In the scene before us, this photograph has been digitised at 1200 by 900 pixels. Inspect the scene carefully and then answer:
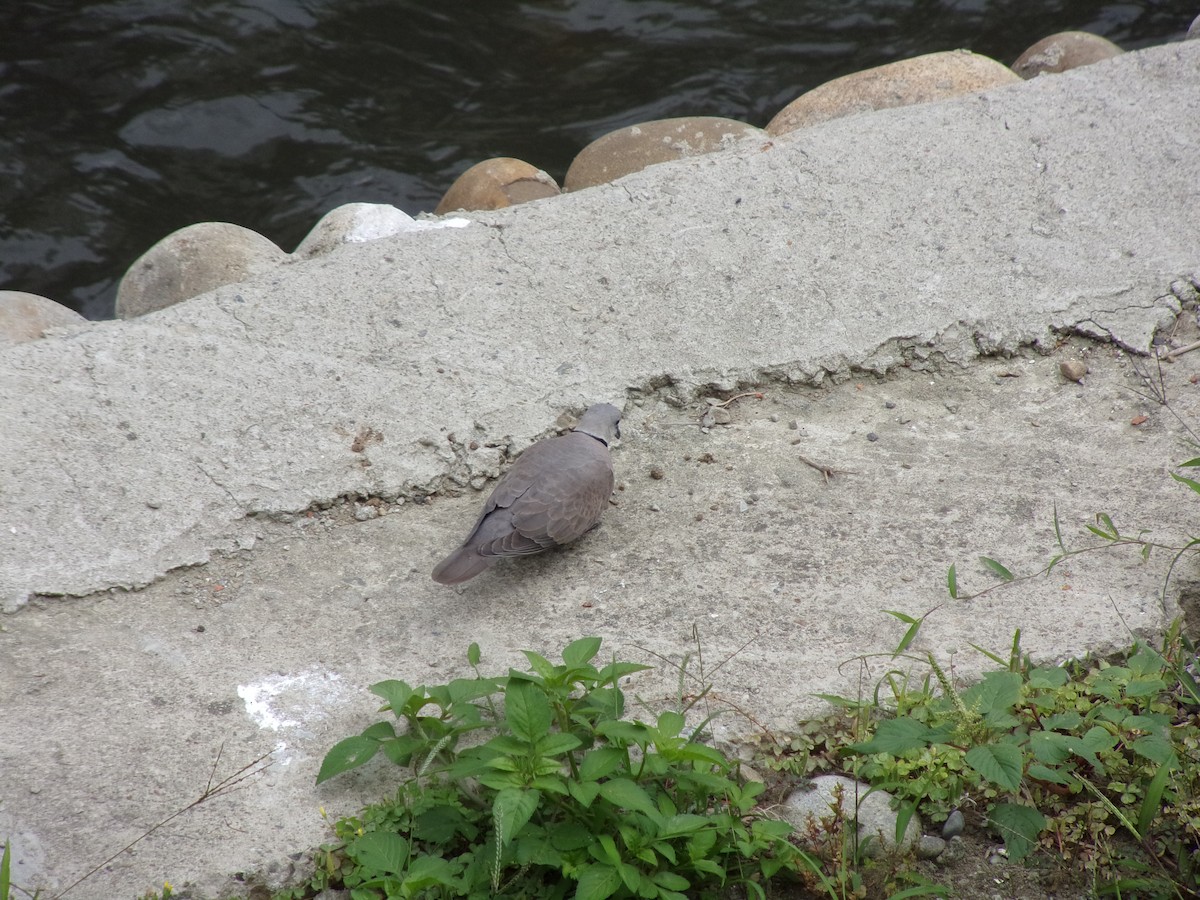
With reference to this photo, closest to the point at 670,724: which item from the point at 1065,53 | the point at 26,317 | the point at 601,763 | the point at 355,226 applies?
the point at 601,763

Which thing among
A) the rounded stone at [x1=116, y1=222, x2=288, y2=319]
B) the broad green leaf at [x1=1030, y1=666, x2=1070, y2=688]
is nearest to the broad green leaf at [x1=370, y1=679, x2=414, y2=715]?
the broad green leaf at [x1=1030, y1=666, x2=1070, y2=688]

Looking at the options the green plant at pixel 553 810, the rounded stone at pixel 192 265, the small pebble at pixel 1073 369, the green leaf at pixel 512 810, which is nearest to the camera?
the green leaf at pixel 512 810

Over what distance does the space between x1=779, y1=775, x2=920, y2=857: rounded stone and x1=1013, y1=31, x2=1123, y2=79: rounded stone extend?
187 inches

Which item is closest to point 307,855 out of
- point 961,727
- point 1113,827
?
point 961,727

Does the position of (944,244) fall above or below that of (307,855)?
above

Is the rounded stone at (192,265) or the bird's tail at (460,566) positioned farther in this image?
the rounded stone at (192,265)

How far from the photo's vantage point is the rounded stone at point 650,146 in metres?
4.82

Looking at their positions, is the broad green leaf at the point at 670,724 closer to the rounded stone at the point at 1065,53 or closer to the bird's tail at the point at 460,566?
the bird's tail at the point at 460,566

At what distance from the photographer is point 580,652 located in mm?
2150

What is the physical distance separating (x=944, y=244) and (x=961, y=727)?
217 cm

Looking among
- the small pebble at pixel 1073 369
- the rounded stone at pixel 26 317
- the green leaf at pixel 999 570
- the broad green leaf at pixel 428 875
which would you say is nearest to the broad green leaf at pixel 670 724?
the broad green leaf at pixel 428 875

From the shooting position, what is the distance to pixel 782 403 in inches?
137

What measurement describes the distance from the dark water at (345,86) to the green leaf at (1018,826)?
5.16m

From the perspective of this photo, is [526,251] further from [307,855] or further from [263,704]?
[307,855]
